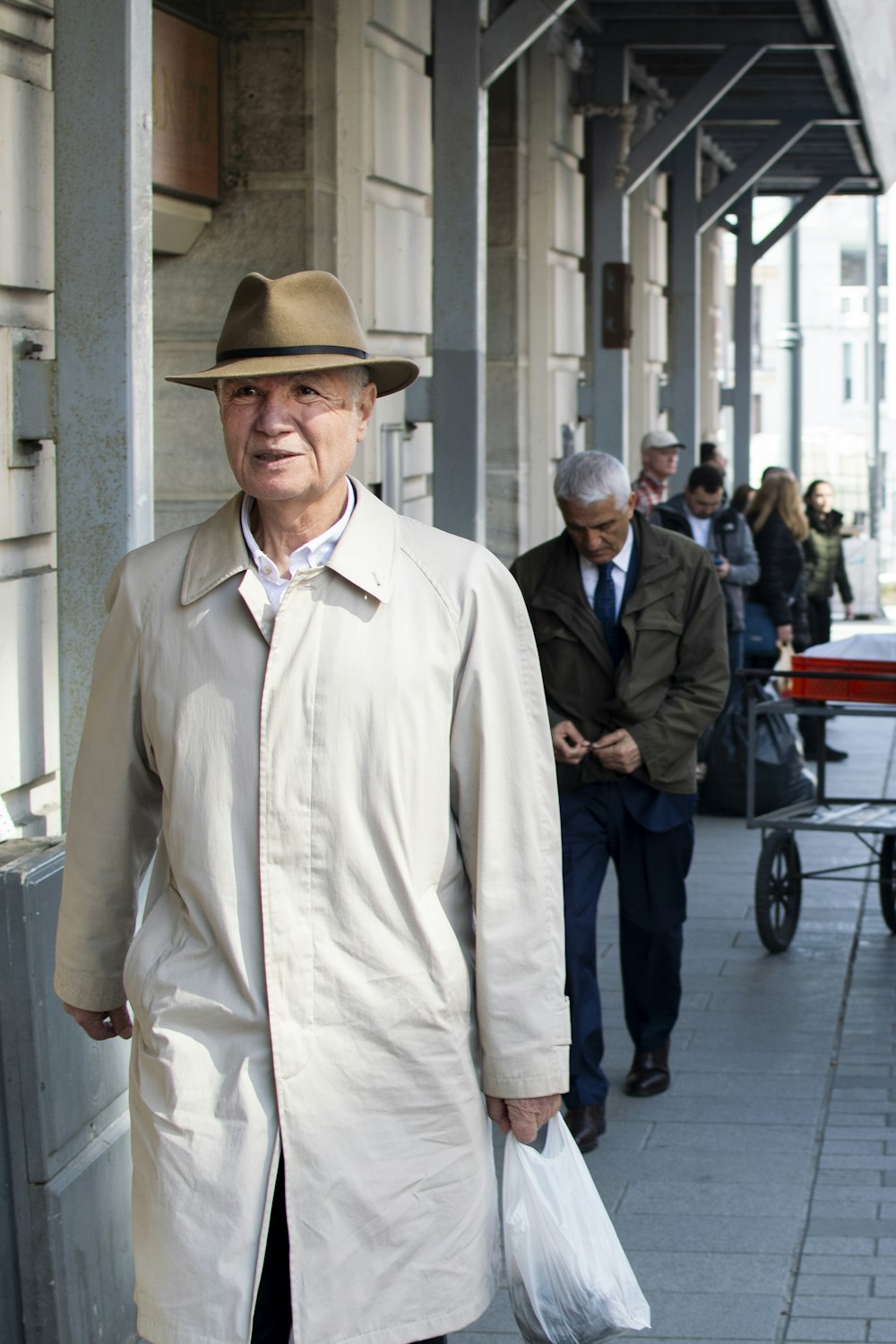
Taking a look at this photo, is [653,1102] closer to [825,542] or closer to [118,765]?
[118,765]

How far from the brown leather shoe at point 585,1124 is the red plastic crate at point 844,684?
2.33 metres

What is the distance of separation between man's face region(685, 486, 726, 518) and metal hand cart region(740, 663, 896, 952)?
281cm

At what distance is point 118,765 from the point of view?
296 cm

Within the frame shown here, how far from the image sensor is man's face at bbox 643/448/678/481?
1088cm

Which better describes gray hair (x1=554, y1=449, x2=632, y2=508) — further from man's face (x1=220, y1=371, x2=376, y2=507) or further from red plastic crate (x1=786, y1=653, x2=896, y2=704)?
man's face (x1=220, y1=371, x2=376, y2=507)

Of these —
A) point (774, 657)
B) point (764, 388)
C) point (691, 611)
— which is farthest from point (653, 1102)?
point (764, 388)

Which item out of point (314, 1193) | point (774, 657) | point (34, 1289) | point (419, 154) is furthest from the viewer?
point (774, 657)

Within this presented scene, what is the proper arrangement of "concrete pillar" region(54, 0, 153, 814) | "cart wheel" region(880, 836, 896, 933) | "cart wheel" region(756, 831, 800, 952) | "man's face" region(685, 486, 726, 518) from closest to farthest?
"concrete pillar" region(54, 0, 153, 814) → "cart wheel" region(756, 831, 800, 952) → "cart wheel" region(880, 836, 896, 933) → "man's face" region(685, 486, 726, 518)

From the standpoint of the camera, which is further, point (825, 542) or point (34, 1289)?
point (825, 542)

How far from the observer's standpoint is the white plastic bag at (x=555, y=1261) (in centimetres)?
299

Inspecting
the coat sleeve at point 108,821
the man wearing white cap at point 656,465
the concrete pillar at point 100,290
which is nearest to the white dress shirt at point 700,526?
the man wearing white cap at point 656,465

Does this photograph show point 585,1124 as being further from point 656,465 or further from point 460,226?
point 656,465

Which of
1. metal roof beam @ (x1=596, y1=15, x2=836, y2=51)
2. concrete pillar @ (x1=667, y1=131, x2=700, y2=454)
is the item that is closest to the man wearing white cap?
metal roof beam @ (x1=596, y1=15, x2=836, y2=51)

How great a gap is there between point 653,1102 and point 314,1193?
3.04m
